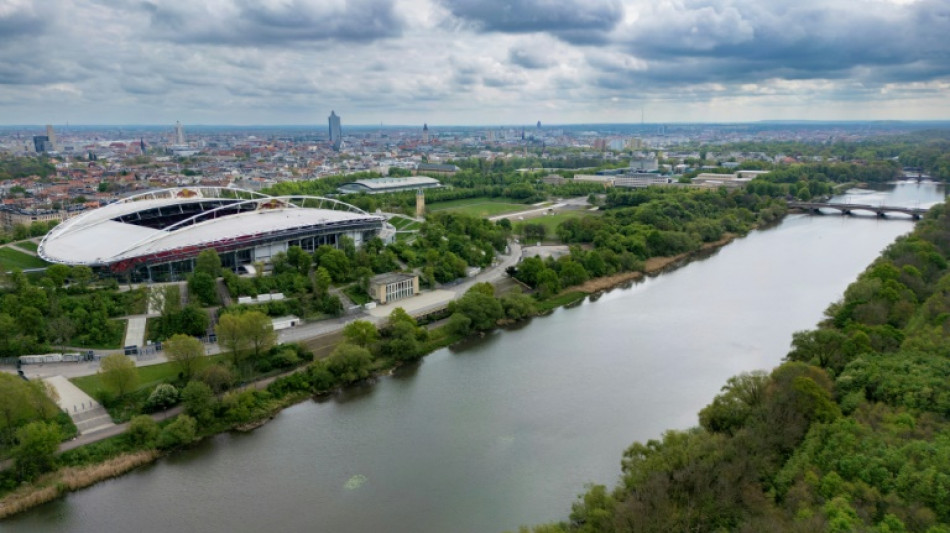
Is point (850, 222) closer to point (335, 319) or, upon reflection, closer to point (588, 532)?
point (335, 319)

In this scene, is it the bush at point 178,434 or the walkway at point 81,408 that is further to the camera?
the walkway at point 81,408

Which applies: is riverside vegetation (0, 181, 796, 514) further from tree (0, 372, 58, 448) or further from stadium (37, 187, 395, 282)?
stadium (37, 187, 395, 282)

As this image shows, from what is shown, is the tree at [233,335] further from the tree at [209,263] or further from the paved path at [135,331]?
the tree at [209,263]

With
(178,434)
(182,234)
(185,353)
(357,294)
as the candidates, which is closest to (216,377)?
(185,353)

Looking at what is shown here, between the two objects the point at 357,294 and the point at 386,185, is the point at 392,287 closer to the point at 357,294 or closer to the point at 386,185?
the point at 357,294

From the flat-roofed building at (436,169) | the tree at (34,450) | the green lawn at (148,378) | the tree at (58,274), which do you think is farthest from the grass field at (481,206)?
the tree at (34,450)

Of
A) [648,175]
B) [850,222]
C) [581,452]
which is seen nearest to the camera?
[581,452]

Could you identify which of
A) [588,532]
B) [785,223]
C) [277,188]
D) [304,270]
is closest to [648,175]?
[785,223]
